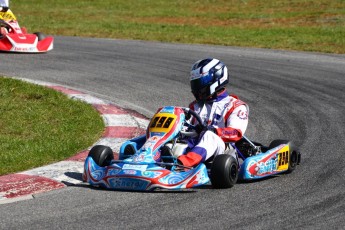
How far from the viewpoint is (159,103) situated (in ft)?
36.1

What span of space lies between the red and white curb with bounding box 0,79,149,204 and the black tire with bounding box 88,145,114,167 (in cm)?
19

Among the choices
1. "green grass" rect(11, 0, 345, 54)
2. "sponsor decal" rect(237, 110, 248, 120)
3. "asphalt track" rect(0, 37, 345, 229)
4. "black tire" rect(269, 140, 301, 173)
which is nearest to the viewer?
"asphalt track" rect(0, 37, 345, 229)

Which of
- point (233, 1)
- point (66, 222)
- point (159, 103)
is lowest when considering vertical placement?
point (233, 1)

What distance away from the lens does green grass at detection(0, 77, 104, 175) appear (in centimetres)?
775

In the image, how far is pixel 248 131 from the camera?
30.9 ft

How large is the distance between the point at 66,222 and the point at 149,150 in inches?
54.8

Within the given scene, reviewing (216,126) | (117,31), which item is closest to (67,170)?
(216,126)

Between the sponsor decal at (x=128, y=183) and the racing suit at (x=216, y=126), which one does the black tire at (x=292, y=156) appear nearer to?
the racing suit at (x=216, y=126)

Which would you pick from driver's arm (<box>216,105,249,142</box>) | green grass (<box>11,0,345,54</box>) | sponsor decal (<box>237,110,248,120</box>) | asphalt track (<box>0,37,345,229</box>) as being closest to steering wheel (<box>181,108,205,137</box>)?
driver's arm (<box>216,105,249,142</box>)

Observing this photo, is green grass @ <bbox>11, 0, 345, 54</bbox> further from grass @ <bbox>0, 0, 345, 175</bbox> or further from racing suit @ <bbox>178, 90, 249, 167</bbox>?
racing suit @ <bbox>178, 90, 249, 167</bbox>

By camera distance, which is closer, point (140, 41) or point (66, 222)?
point (66, 222)

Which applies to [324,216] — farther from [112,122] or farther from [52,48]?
[52,48]

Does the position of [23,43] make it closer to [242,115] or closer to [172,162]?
[242,115]

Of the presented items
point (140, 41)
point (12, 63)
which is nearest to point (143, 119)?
point (12, 63)
